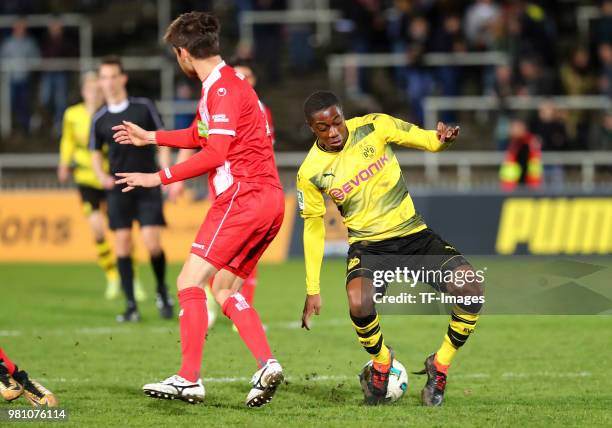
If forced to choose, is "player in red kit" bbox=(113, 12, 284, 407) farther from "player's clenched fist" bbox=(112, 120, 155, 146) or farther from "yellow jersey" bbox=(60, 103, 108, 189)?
"yellow jersey" bbox=(60, 103, 108, 189)

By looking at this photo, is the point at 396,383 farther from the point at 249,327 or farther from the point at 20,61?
the point at 20,61

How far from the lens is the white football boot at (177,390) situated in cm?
725

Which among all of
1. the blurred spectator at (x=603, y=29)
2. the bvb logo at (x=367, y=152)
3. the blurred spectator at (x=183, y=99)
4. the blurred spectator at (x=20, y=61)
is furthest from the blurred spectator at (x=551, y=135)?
the bvb logo at (x=367, y=152)

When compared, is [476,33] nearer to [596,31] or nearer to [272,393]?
[596,31]

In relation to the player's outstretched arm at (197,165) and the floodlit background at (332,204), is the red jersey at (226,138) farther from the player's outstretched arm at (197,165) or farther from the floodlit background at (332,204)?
the floodlit background at (332,204)

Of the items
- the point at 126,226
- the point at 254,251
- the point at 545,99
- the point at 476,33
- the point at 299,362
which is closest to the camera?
the point at 254,251

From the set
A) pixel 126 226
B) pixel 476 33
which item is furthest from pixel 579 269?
pixel 476 33

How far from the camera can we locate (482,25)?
74.0ft

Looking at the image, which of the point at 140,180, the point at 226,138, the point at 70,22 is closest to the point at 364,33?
the point at 70,22

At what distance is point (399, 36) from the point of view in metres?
22.6

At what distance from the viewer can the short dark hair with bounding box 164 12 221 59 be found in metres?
7.61

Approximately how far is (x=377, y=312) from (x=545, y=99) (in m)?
14.1

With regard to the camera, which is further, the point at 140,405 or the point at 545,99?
the point at 545,99

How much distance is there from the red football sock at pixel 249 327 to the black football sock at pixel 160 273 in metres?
4.61
